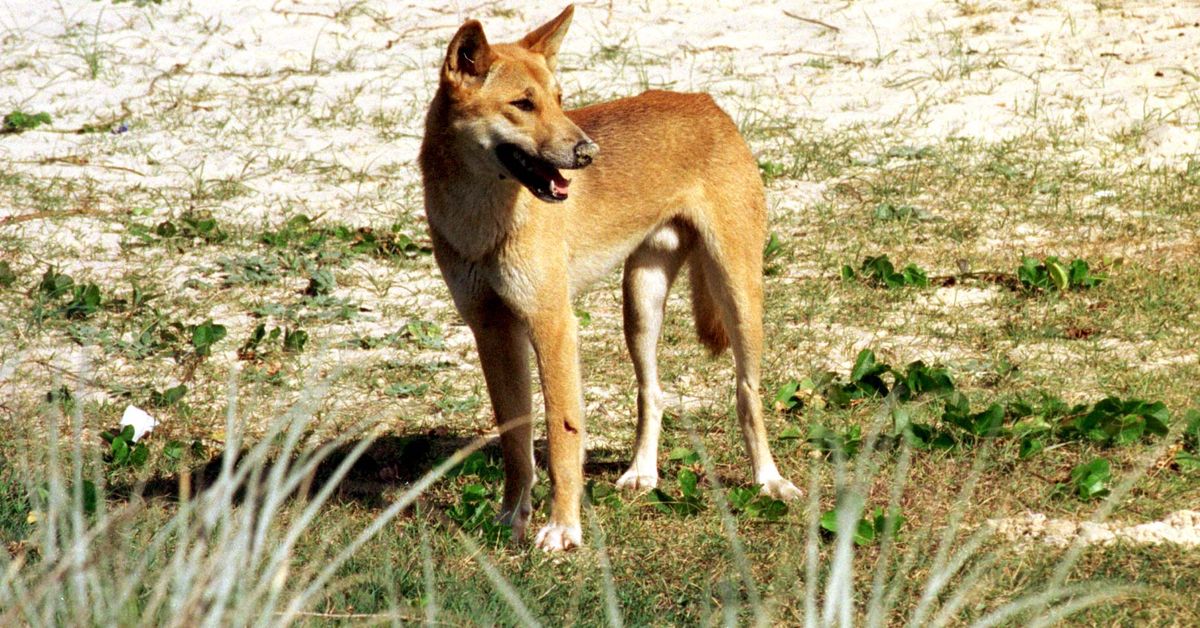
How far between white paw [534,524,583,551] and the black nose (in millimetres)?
1233

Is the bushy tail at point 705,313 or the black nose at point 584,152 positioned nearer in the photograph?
the black nose at point 584,152

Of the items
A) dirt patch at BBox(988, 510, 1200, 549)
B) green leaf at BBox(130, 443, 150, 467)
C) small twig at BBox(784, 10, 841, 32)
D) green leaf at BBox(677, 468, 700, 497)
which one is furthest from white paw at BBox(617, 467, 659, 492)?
small twig at BBox(784, 10, 841, 32)

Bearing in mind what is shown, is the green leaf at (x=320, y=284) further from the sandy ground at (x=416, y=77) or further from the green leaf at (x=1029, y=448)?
the green leaf at (x=1029, y=448)

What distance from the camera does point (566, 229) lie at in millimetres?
4914

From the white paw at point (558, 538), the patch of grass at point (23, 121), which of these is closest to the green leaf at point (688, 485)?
the white paw at point (558, 538)

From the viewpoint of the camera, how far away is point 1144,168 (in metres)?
8.10

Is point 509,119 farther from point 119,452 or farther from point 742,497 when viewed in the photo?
point 119,452

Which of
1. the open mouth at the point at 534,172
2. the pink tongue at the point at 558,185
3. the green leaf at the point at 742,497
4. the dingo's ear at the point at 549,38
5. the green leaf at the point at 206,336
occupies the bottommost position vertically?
the green leaf at the point at 742,497

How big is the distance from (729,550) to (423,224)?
3969 millimetres

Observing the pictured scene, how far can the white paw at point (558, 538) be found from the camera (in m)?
4.67

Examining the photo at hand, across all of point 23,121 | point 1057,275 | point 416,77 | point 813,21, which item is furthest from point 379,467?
point 813,21

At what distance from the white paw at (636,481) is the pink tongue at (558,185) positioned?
4.20 ft

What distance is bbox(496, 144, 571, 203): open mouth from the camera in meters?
4.42

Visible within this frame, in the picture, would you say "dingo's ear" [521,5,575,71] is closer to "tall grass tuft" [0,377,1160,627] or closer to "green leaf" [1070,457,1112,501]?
"tall grass tuft" [0,377,1160,627]
